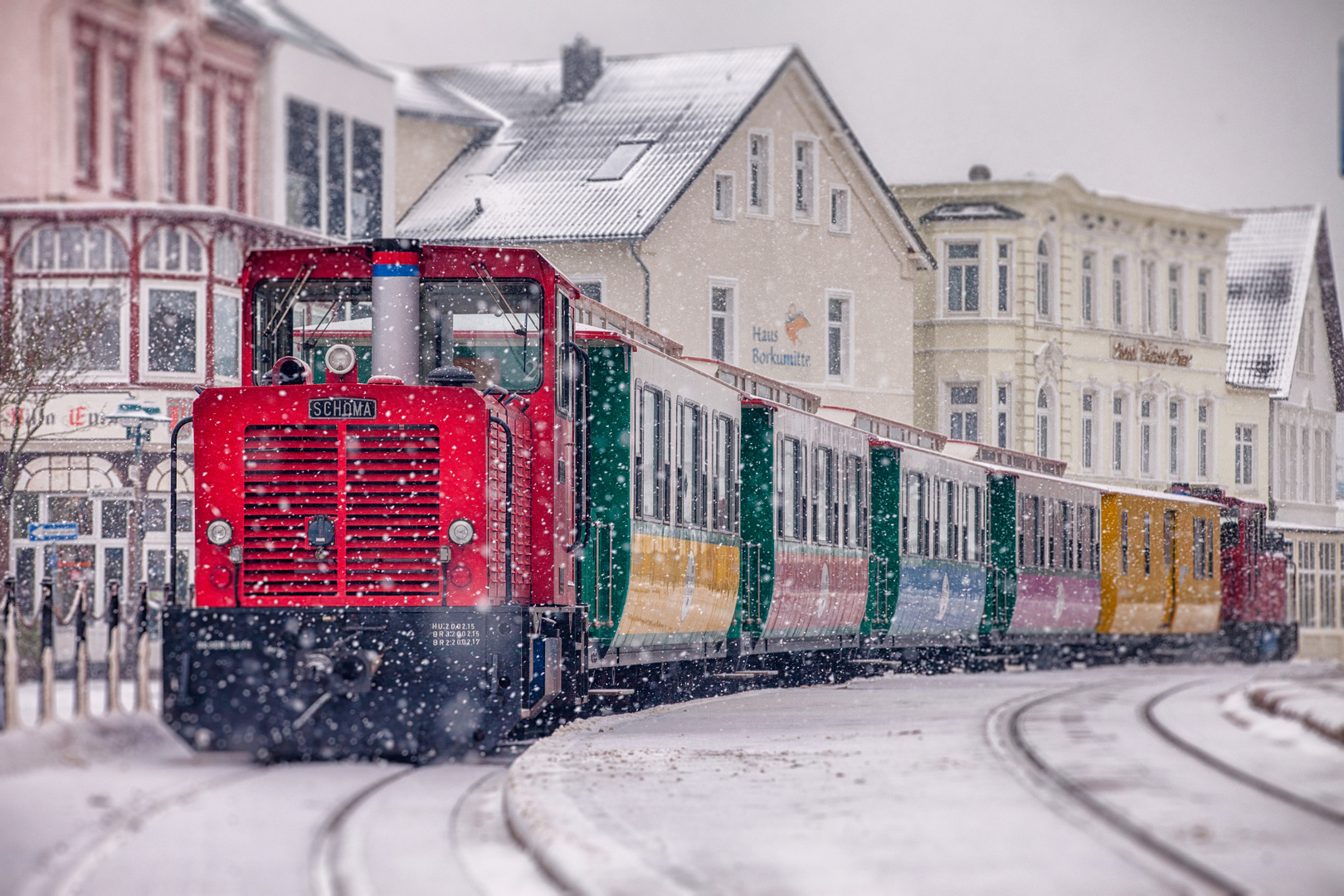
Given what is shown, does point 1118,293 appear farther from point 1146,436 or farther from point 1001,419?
point 1001,419

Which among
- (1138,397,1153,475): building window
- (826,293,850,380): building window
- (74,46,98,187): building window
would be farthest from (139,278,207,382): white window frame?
(1138,397,1153,475): building window

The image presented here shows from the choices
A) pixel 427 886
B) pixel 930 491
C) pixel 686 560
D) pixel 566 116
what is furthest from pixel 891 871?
pixel 566 116

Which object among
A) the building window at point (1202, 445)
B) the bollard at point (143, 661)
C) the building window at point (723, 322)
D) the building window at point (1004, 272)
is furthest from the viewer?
the building window at point (1202, 445)

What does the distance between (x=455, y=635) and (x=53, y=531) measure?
14.1 meters

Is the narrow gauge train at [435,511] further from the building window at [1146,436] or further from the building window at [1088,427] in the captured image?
the building window at [1146,436]

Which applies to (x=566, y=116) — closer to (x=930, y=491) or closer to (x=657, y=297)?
(x=657, y=297)

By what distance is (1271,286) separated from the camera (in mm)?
62969

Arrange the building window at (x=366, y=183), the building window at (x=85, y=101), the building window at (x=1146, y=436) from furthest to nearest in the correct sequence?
the building window at (x=1146, y=436), the building window at (x=366, y=183), the building window at (x=85, y=101)

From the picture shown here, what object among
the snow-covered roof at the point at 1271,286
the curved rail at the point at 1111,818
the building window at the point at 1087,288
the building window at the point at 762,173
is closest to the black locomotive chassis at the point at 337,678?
the curved rail at the point at 1111,818

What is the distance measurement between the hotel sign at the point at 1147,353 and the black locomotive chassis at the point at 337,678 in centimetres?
4339

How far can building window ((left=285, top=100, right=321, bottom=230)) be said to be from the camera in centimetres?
3362

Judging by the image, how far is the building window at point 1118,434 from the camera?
182 feet

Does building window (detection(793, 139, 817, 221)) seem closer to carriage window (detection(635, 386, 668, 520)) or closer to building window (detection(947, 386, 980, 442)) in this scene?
building window (detection(947, 386, 980, 442))

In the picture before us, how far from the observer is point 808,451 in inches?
966
